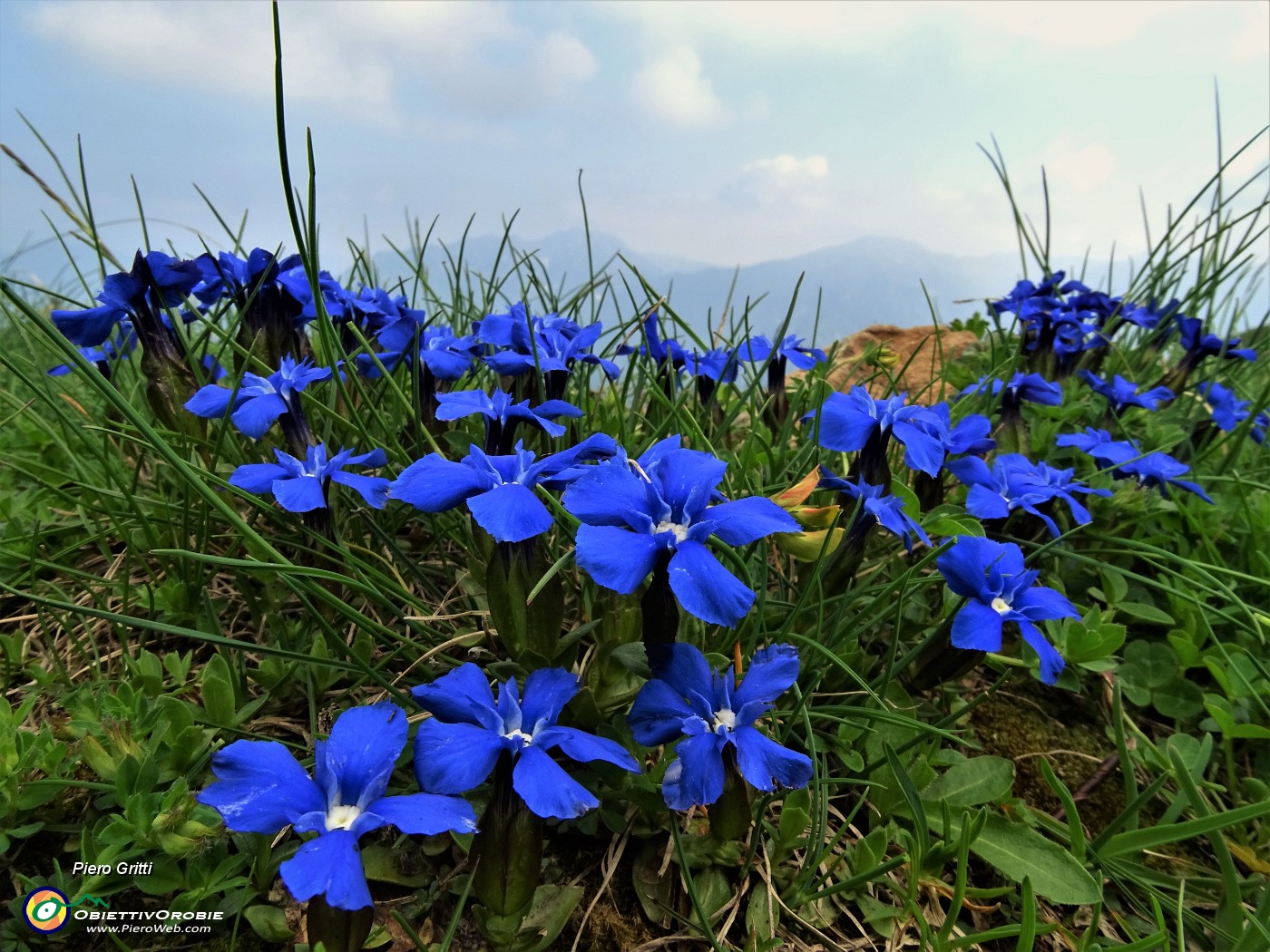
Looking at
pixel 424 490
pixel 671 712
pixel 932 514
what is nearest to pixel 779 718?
pixel 671 712

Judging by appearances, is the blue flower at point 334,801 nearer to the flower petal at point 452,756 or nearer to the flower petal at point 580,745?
the flower petal at point 452,756

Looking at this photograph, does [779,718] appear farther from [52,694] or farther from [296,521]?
[52,694]

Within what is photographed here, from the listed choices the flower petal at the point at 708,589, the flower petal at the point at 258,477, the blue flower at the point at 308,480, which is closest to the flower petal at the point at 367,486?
the blue flower at the point at 308,480

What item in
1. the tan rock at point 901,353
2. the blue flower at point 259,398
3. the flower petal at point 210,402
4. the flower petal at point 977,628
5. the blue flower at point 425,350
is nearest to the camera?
the flower petal at point 977,628

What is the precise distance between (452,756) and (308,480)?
739 millimetres

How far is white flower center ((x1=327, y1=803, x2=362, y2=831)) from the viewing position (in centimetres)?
96

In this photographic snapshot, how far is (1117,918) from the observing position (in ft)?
4.76

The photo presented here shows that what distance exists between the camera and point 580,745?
1.03m

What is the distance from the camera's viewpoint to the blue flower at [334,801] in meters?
0.85

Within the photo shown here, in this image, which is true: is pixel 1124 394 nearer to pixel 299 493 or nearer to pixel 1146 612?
pixel 1146 612

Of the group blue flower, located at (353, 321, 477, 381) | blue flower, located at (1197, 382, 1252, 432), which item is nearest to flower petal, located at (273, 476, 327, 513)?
blue flower, located at (353, 321, 477, 381)

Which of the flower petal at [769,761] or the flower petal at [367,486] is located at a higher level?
the flower petal at [367,486]

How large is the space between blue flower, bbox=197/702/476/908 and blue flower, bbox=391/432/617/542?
31cm

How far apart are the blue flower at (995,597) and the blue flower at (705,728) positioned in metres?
0.44
